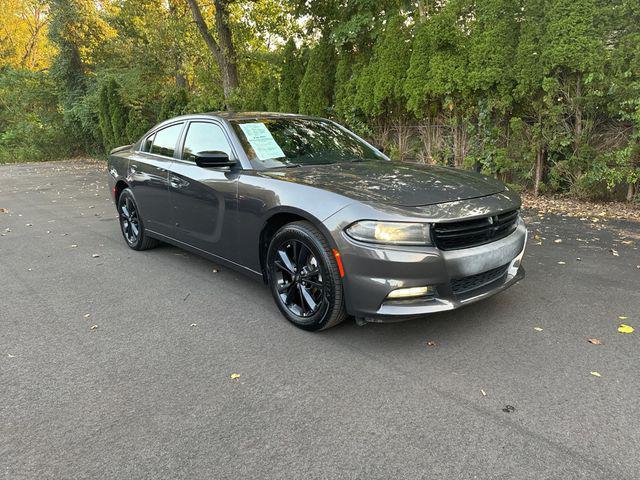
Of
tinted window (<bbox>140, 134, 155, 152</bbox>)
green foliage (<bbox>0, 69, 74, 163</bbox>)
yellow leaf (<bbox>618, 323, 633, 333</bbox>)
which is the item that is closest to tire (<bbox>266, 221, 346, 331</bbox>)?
yellow leaf (<bbox>618, 323, 633, 333</bbox>)

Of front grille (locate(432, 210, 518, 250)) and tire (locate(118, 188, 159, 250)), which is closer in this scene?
front grille (locate(432, 210, 518, 250))

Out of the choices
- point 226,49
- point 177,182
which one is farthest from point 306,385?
point 226,49

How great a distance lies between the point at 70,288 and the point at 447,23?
24.2ft

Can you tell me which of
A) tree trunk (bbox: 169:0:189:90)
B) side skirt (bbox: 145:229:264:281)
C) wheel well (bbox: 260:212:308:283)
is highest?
tree trunk (bbox: 169:0:189:90)

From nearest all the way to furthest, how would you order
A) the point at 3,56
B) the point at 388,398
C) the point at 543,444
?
the point at 543,444, the point at 388,398, the point at 3,56

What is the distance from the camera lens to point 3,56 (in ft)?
115

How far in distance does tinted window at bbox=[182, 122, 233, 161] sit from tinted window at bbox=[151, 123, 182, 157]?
0.25m

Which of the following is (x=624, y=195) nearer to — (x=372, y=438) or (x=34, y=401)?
(x=372, y=438)

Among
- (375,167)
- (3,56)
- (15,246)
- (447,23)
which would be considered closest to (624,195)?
(447,23)

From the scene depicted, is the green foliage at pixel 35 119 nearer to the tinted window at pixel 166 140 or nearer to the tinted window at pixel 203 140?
the tinted window at pixel 166 140

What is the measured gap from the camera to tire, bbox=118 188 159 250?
546 cm

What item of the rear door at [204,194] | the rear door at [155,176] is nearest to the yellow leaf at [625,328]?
the rear door at [204,194]

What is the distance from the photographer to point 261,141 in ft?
13.2

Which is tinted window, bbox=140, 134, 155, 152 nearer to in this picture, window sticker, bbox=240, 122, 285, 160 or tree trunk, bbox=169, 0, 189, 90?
window sticker, bbox=240, 122, 285, 160
